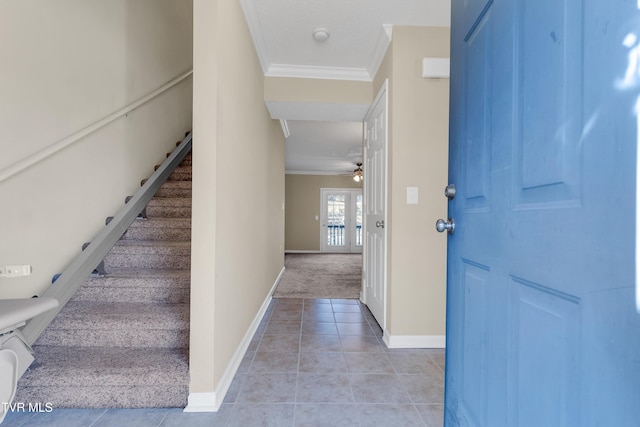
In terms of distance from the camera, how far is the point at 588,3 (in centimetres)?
46

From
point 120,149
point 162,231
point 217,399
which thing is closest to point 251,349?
point 217,399

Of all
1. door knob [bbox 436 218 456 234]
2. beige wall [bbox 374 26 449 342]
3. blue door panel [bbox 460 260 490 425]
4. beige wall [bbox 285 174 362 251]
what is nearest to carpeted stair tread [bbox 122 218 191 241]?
beige wall [bbox 374 26 449 342]

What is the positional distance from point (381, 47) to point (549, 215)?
2.22m

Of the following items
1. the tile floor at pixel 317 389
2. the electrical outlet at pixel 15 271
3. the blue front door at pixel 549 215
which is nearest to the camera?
the blue front door at pixel 549 215

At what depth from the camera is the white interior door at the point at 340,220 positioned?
8.23 m

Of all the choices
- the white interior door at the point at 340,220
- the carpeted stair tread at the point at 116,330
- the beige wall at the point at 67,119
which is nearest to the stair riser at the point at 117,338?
the carpeted stair tread at the point at 116,330

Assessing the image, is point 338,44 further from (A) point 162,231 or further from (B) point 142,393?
(B) point 142,393

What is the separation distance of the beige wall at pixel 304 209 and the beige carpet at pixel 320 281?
8.12ft

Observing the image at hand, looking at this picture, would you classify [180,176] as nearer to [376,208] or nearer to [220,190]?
[220,190]

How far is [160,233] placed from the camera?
232cm

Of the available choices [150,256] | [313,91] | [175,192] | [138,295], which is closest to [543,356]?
[138,295]

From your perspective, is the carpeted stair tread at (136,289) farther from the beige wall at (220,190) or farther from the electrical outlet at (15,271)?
the electrical outlet at (15,271)

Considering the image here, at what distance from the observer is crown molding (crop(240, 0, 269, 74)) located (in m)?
1.89

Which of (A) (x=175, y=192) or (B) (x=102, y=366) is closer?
(B) (x=102, y=366)
